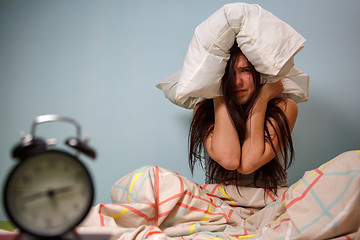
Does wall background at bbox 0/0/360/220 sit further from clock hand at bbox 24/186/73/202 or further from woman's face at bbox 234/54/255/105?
clock hand at bbox 24/186/73/202

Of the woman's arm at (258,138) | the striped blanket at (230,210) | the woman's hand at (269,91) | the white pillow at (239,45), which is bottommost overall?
the striped blanket at (230,210)

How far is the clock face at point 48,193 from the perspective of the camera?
0.45 meters

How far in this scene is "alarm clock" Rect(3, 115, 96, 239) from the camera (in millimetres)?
447

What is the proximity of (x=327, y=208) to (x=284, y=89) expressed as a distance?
2.22 ft

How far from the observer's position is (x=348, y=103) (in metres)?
1.82

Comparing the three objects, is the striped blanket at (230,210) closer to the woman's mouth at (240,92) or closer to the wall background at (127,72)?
the woman's mouth at (240,92)

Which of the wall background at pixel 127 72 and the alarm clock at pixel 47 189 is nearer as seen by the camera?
the alarm clock at pixel 47 189

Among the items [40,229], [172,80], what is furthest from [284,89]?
[40,229]

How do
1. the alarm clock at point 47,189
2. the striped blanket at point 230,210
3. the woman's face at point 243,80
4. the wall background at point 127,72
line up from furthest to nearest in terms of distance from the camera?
the wall background at point 127,72 < the woman's face at point 243,80 < the striped blanket at point 230,210 < the alarm clock at point 47,189

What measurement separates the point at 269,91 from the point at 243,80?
12 centimetres

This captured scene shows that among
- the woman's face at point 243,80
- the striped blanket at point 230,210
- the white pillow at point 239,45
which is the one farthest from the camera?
the woman's face at point 243,80

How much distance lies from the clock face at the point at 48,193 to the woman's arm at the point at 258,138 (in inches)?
35.4

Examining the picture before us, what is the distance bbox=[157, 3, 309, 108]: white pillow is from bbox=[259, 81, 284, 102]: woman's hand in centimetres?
7

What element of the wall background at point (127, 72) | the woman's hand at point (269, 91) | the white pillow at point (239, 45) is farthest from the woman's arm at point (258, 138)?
the wall background at point (127, 72)
